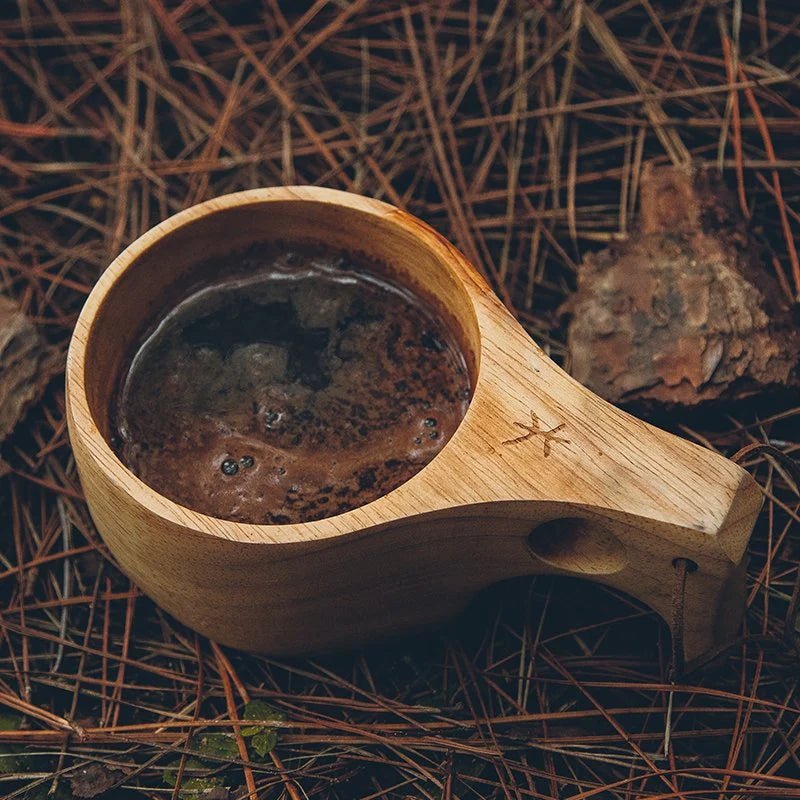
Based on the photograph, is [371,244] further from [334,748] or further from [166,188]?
[334,748]

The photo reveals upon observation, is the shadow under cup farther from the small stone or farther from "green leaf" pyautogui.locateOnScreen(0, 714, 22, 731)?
"green leaf" pyautogui.locateOnScreen(0, 714, 22, 731)

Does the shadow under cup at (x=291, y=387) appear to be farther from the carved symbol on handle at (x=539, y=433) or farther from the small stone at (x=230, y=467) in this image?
the carved symbol on handle at (x=539, y=433)

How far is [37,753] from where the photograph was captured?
51.8 inches

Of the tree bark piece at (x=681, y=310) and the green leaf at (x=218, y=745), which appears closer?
the green leaf at (x=218, y=745)

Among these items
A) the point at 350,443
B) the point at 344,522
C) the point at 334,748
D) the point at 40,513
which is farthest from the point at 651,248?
the point at 40,513

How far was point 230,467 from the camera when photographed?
1.32 meters

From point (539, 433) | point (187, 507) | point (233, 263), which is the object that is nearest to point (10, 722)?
point (187, 507)

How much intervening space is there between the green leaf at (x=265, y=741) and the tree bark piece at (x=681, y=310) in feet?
2.10

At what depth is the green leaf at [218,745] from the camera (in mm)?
1320

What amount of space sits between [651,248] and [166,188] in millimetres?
804

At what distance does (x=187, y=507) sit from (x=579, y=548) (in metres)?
0.48

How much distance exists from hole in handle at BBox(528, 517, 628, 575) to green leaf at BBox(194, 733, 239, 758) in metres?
0.47

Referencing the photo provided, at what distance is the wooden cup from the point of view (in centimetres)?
111

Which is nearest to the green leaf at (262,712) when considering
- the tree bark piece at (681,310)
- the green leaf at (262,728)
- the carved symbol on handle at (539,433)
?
the green leaf at (262,728)
